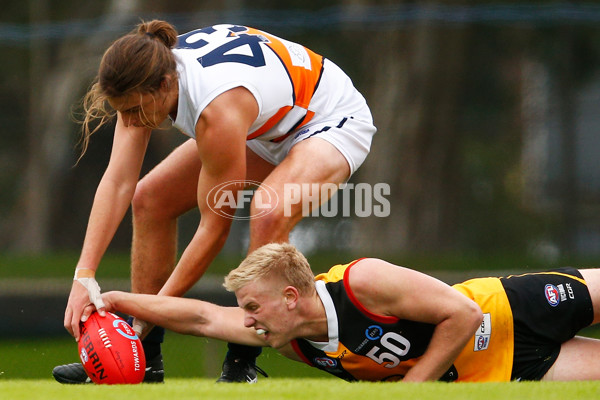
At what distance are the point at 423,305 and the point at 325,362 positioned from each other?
519 millimetres

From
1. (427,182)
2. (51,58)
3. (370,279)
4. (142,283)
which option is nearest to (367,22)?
(427,182)

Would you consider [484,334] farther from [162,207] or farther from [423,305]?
[162,207]

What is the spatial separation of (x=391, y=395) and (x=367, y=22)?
5.40m

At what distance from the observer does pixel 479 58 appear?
793cm

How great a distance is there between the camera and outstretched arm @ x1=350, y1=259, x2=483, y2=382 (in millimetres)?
3578

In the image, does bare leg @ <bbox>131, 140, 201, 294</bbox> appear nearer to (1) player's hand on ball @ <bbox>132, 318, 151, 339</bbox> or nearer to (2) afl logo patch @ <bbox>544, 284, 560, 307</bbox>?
(1) player's hand on ball @ <bbox>132, 318, 151, 339</bbox>

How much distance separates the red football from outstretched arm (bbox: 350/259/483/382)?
901 millimetres

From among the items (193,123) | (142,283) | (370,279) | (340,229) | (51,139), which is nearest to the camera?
(370,279)

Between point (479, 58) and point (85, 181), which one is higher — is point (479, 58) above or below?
above

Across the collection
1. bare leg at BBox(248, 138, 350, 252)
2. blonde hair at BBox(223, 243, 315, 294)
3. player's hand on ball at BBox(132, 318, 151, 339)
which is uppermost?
bare leg at BBox(248, 138, 350, 252)

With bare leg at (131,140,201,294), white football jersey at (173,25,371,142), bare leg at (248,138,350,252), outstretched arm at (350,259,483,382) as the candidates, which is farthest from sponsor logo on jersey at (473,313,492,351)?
bare leg at (131,140,201,294)

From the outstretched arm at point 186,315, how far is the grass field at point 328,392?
59 cm

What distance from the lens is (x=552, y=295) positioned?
13.5 ft

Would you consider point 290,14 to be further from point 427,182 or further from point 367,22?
point 427,182
